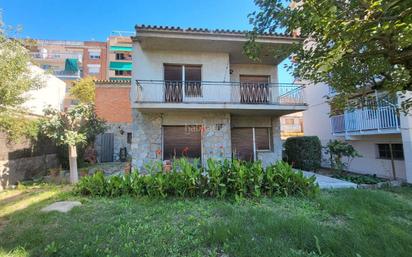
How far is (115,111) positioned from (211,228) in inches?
652

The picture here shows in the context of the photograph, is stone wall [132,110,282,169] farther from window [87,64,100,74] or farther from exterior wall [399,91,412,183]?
window [87,64,100,74]

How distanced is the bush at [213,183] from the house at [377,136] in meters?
5.78

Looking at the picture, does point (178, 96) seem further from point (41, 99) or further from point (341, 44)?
point (41, 99)

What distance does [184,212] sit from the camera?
520 centimetres

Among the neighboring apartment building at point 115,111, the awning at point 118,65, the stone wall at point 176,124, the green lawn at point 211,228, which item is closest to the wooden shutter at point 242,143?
the stone wall at point 176,124

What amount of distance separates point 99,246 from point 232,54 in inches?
392

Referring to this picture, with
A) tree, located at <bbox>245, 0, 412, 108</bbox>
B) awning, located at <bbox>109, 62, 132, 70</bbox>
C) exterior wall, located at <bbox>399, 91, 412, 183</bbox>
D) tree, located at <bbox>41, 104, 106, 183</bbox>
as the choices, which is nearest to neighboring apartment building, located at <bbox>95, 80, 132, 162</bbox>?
tree, located at <bbox>41, 104, 106, 183</bbox>

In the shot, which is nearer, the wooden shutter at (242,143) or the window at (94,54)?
Result: the wooden shutter at (242,143)

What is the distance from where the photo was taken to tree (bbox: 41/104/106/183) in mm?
8883

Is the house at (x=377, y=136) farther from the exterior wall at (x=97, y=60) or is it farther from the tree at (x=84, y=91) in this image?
the exterior wall at (x=97, y=60)

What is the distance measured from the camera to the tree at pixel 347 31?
3117 mm

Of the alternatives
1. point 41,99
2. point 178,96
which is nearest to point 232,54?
point 178,96

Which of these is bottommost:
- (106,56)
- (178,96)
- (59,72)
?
(178,96)

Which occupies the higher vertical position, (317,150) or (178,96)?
(178,96)
